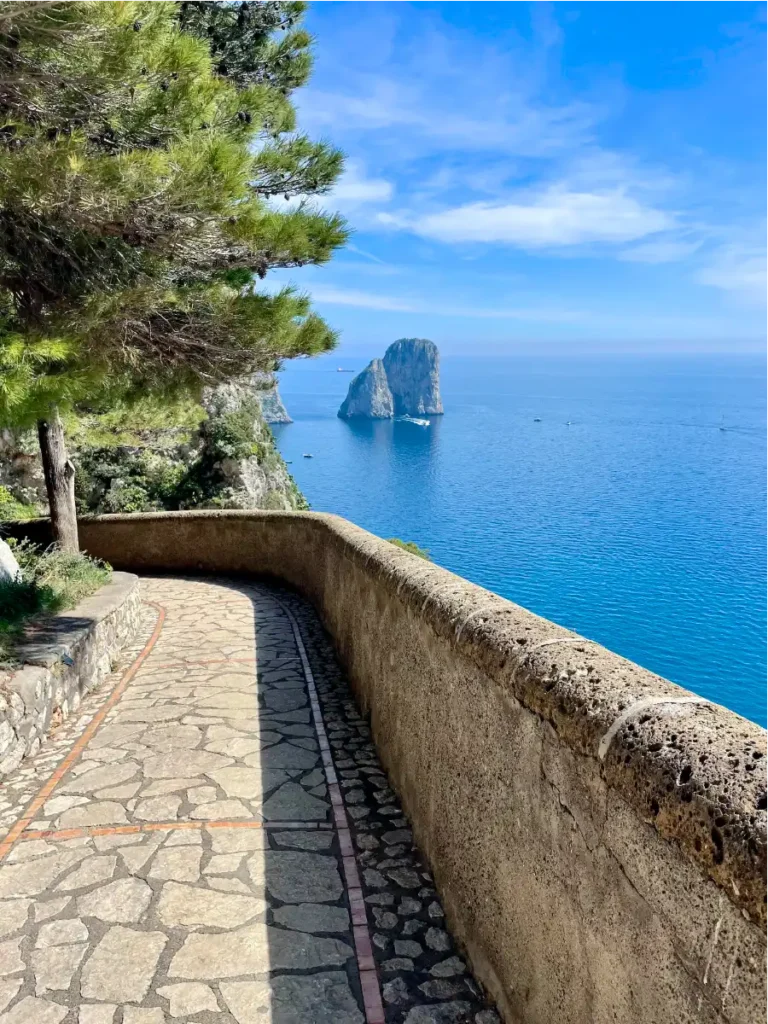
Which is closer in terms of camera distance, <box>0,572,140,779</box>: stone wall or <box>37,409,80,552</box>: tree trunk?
<box>0,572,140,779</box>: stone wall

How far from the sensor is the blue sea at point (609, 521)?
42219 mm

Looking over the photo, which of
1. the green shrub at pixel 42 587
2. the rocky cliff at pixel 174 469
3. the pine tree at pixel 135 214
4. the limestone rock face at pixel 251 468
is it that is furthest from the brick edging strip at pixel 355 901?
the limestone rock face at pixel 251 468

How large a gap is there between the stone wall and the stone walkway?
18 cm

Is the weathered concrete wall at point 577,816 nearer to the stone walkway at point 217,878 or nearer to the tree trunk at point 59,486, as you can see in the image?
the stone walkway at point 217,878

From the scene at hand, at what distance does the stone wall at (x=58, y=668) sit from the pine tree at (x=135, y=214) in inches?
73.9

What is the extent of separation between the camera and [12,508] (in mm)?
16547

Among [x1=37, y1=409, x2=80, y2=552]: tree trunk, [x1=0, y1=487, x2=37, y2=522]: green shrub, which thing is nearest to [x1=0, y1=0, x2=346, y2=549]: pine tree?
[x1=37, y1=409, x2=80, y2=552]: tree trunk

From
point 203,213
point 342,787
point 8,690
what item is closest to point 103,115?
point 203,213

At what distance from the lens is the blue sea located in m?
42.2

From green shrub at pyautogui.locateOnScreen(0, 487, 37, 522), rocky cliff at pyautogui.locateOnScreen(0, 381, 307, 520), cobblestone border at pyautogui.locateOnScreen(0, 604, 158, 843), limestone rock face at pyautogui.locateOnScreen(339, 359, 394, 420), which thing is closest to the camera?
cobblestone border at pyautogui.locateOnScreen(0, 604, 158, 843)

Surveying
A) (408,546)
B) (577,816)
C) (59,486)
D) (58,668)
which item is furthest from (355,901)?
(408,546)

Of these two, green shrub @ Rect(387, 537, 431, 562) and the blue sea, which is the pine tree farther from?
the blue sea

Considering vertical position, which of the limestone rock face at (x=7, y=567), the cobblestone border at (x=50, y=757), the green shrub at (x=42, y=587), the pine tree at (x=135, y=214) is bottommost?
the cobblestone border at (x=50, y=757)

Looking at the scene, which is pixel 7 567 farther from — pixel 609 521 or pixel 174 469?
pixel 609 521
